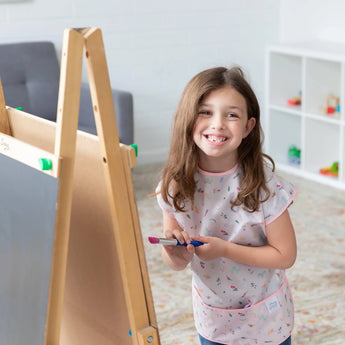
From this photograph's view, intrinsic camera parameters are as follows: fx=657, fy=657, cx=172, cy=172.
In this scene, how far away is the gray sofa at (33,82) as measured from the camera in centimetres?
363

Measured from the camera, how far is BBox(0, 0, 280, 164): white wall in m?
3.98

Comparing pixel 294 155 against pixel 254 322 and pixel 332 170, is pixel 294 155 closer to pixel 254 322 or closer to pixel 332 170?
pixel 332 170

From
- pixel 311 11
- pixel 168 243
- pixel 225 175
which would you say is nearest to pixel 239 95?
pixel 225 175

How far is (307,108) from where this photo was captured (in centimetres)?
396

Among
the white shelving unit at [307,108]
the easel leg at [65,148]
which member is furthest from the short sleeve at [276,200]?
the white shelving unit at [307,108]

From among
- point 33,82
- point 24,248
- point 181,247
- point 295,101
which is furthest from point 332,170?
point 24,248

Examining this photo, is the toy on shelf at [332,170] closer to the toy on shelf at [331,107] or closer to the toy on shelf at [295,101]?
the toy on shelf at [331,107]

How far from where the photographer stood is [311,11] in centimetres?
427

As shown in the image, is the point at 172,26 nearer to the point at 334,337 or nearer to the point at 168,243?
the point at 334,337

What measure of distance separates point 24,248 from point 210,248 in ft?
1.15

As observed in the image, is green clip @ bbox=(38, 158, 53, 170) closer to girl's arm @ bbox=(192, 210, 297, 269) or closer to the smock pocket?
girl's arm @ bbox=(192, 210, 297, 269)

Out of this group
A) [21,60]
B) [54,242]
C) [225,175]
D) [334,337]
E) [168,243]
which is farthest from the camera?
[21,60]

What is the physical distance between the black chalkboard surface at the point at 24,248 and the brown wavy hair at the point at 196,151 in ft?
0.96

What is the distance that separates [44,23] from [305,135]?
1719 mm
